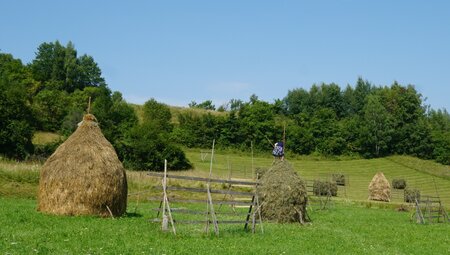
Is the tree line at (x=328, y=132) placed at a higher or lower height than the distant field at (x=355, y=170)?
higher

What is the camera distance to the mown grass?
1375 centimetres

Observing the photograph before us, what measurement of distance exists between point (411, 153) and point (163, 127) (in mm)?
42037

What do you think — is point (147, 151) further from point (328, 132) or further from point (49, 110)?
point (328, 132)

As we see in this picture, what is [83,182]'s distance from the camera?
70.8 ft

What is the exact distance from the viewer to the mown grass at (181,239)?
13747mm

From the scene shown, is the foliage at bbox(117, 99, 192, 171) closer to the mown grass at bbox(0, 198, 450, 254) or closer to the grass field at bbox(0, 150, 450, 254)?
the grass field at bbox(0, 150, 450, 254)

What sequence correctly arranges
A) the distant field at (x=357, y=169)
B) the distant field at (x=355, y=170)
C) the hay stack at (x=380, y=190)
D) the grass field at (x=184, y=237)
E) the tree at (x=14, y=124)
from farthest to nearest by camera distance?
the distant field at (x=357, y=169) < the distant field at (x=355, y=170) < the tree at (x=14, y=124) < the hay stack at (x=380, y=190) < the grass field at (x=184, y=237)

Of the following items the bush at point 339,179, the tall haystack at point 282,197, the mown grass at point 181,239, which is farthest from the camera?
the bush at point 339,179

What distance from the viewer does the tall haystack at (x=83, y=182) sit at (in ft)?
70.7

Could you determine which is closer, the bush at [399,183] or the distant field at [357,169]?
the distant field at [357,169]

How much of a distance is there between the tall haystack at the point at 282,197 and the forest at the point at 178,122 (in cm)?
3994

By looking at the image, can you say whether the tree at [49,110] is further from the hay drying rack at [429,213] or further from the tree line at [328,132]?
the hay drying rack at [429,213]

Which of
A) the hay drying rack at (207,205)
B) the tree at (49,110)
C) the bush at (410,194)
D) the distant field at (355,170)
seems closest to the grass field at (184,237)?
the hay drying rack at (207,205)

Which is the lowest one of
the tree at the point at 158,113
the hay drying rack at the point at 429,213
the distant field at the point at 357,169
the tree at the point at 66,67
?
the hay drying rack at the point at 429,213
